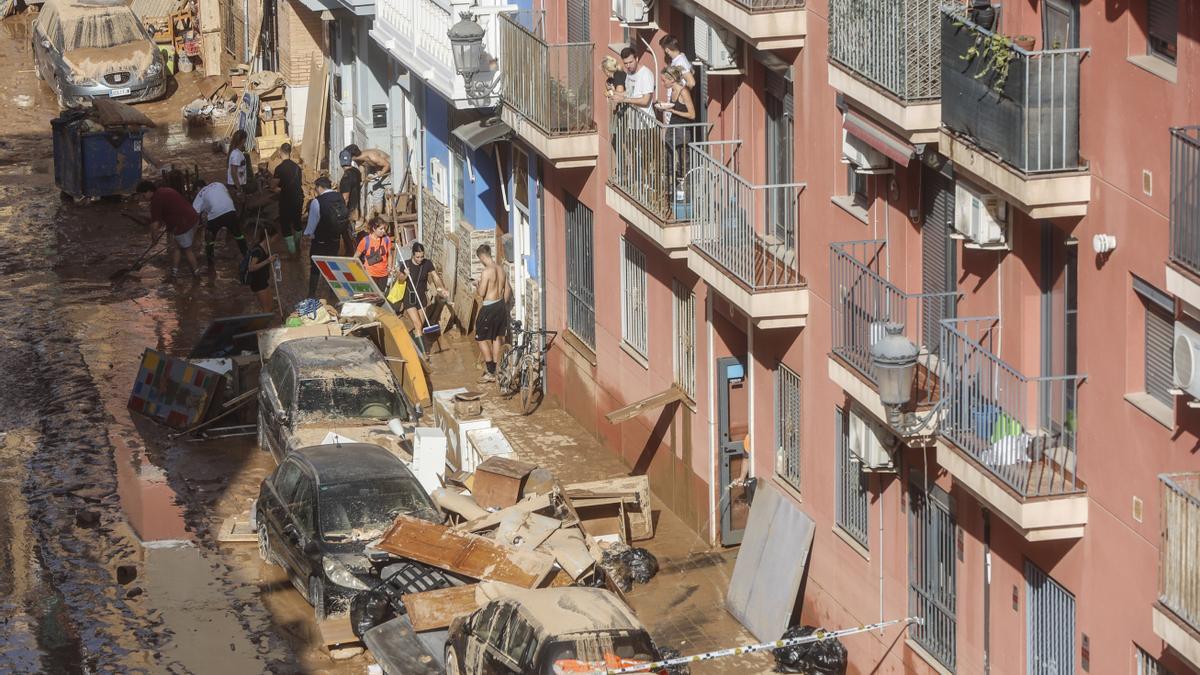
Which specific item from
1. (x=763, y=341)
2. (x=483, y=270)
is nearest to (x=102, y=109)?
(x=483, y=270)

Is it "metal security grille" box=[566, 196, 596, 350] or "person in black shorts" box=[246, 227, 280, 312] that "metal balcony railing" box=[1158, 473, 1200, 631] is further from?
"person in black shorts" box=[246, 227, 280, 312]

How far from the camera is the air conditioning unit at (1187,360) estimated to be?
38.5 ft

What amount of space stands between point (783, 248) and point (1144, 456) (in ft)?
21.3

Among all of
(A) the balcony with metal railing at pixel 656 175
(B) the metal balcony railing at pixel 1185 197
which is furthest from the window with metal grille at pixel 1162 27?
(A) the balcony with metal railing at pixel 656 175

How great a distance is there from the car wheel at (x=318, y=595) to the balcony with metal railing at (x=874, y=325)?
5194mm

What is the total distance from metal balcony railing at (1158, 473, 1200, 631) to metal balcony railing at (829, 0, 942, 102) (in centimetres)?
385

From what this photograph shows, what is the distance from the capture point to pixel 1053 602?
14203 mm

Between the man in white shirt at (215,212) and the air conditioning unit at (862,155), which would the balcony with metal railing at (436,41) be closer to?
the man in white shirt at (215,212)

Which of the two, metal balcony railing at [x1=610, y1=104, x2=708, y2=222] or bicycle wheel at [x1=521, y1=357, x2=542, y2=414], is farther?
bicycle wheel at [x1=521, y1=357, x2=542, y2=414]

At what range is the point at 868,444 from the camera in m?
16.3

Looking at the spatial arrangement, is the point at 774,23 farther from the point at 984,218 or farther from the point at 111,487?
the point at 111,487

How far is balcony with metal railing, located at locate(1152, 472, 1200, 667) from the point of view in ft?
38.0

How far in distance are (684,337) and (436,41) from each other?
7245mm

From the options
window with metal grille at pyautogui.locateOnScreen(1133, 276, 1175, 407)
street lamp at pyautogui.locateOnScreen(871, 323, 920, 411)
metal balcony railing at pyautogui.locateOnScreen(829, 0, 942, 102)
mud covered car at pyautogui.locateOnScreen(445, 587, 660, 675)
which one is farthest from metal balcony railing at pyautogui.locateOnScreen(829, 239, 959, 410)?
mud covered car at pyautogui.locateOnScreen(445, 587, 660, 675)
